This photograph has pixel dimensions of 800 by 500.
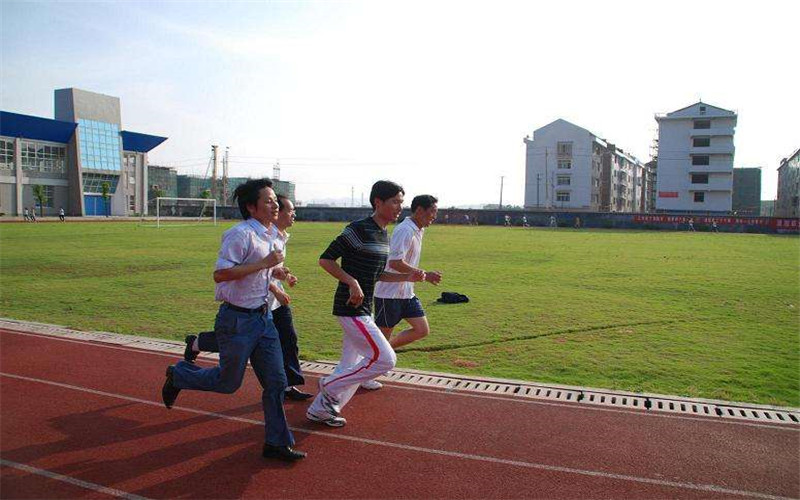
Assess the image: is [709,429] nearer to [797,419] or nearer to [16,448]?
[797,419]

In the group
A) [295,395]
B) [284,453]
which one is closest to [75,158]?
[295,395]

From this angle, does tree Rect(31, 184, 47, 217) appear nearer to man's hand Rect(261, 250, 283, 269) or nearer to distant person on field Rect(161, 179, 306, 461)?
distant person on field Rect(161, 179, 306, 461)

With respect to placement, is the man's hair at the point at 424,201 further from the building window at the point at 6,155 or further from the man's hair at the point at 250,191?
the building window at the point at 6,155

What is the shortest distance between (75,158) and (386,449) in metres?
76.3

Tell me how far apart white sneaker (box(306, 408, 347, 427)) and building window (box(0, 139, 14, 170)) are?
7126 centimetres

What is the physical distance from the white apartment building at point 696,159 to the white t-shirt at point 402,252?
73245mm

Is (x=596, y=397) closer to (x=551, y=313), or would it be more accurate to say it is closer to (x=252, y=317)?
(x=252, y=317)

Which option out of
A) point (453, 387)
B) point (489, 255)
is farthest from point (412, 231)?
point (489, 255)

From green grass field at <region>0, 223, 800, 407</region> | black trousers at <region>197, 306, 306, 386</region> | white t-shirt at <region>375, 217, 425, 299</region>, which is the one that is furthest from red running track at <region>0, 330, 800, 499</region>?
green grass field at <region>0, 223, 800, 407</region>

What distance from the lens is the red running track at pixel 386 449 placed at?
13.5ft

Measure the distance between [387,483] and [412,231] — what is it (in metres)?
A: 2.55

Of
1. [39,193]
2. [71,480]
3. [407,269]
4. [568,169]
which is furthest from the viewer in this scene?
[568,169]

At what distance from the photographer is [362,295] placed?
16.1 feet

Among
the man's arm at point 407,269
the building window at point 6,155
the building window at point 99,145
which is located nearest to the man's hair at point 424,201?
the man's arm at point 407,269
